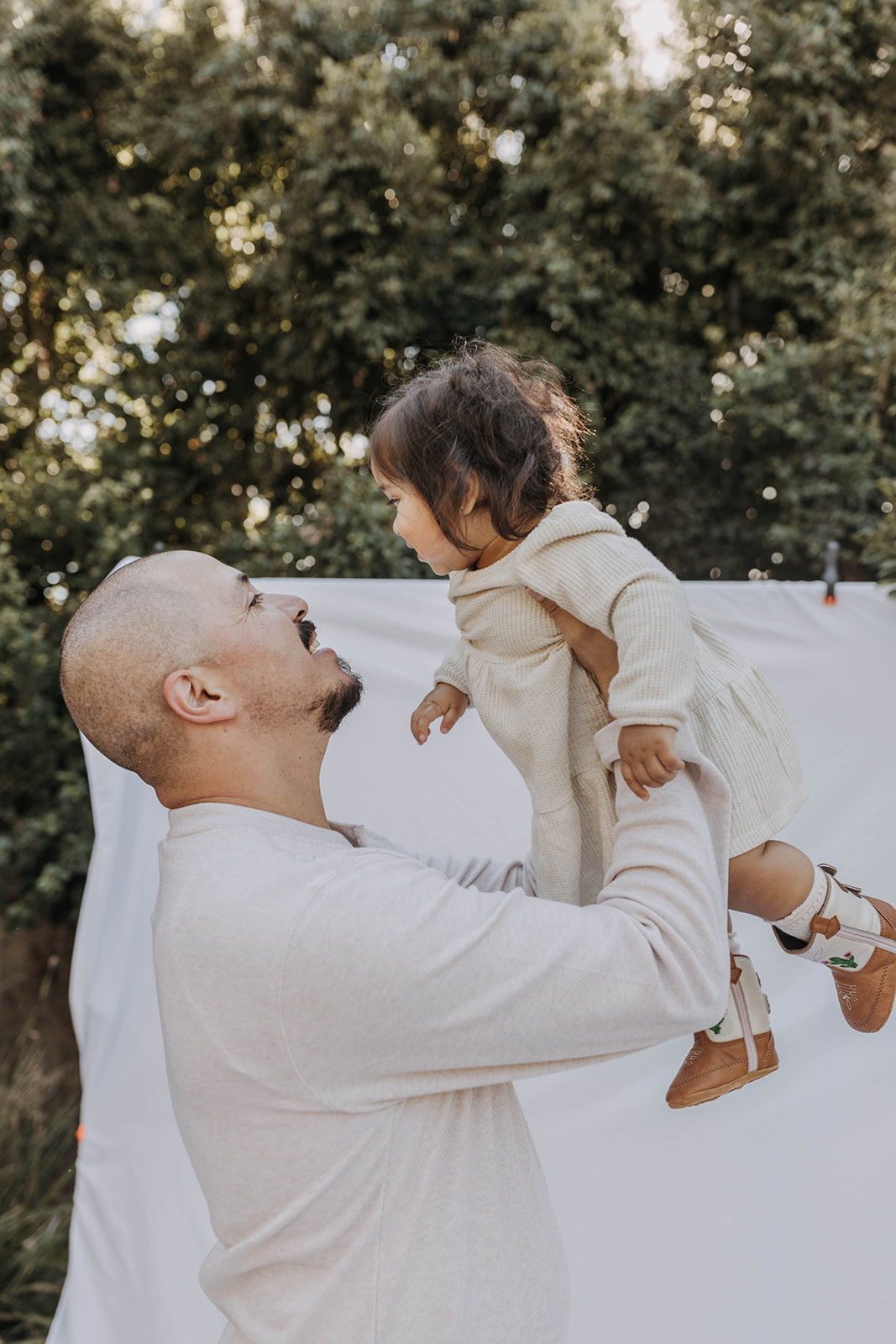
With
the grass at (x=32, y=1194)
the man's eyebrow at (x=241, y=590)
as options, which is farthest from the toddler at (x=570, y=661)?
the grass at (x=32, y=1194)

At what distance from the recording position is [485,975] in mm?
777

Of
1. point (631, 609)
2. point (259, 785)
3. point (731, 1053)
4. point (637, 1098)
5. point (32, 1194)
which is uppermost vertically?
point (631, 609)

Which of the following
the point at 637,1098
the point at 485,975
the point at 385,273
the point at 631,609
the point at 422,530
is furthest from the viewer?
the point at 385,273

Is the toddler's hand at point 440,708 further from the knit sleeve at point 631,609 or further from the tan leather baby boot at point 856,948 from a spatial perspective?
the tan leather baby boot at point 856,948

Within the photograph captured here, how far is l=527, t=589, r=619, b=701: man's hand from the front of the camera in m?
1.03

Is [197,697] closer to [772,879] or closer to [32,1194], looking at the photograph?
Answer: [772,879]

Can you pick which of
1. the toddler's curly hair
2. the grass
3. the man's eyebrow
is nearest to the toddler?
the toddler's curly hair

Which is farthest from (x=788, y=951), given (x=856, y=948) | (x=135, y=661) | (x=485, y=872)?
(x=135, y=661)

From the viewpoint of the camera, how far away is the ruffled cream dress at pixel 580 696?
A: 100 centimetres

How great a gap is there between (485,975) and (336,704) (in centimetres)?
38

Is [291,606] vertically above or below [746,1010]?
above

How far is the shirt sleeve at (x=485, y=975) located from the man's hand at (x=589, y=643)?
25 centimetres

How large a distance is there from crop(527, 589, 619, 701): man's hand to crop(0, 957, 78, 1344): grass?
9.00 feet

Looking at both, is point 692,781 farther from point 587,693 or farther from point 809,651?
point 809,651
